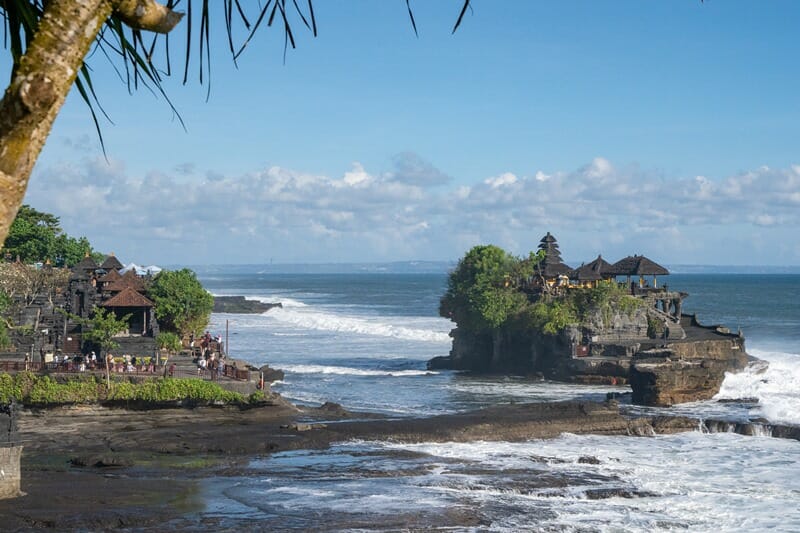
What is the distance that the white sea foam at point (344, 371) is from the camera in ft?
193

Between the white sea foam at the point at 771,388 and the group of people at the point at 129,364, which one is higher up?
the group of people at the point at 129,364

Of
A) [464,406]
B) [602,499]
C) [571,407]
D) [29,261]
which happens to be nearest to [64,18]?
[602,499]

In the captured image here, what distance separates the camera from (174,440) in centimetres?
3381

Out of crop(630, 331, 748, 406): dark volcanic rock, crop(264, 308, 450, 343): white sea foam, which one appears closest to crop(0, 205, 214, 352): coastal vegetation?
crop(630, 331, 748, 406): dark volcanic rock

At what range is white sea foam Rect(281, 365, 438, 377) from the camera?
5884cm

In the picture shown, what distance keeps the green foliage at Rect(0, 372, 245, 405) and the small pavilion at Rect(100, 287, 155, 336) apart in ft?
31.2

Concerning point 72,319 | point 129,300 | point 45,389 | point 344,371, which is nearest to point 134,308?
point 129,300

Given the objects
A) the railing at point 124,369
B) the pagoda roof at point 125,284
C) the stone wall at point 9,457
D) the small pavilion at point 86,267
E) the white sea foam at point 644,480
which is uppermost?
the small pavilion at point 86,267

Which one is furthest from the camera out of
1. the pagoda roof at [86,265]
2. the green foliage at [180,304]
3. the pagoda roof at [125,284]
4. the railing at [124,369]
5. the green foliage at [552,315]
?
the green foliage at [552,315]

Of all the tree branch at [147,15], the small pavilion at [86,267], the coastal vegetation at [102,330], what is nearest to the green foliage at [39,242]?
the small pavilion at [86,267]

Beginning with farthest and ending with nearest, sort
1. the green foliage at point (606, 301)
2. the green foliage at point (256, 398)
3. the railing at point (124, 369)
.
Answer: the green foliage at point (606, 301) < the green foliage at point (256, 398) < the railing at point (124, 369)

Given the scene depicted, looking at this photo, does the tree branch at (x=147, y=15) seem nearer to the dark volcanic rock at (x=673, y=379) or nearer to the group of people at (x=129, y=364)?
the group of people at (x=129, y=364)

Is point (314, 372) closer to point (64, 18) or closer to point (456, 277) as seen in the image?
point (456, 277)

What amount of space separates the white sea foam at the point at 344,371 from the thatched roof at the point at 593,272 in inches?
468
